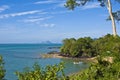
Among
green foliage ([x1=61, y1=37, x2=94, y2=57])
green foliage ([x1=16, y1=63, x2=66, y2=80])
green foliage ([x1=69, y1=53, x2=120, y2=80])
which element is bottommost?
green foliage ([x1=61, y1=37, x2=94, y2=57])

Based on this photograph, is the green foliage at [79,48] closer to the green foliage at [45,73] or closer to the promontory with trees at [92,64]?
the promontory with trees at [92,64]

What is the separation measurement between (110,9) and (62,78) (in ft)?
95.2

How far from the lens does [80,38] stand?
7950 centimetres

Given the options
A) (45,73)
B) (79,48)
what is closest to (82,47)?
(79,48)

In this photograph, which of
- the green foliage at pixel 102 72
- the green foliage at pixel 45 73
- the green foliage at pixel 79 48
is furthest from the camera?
the green foliage at pixel 79 48

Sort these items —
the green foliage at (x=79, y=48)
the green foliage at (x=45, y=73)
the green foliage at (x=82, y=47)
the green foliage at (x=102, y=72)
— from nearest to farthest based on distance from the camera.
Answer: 1. the green foliage at (x=45, y=73)
2. the green foliage at (x=102, y=72)
3. the green foliage at (x=82, y=47)
4. the green foliage at (x=79, y=48)

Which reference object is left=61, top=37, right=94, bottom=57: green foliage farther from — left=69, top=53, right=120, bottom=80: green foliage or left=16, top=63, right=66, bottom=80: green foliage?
left=16, top=63, right=66, bottom=80: green foliage

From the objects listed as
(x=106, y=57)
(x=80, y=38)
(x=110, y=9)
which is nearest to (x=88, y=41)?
(x=80, y=38)

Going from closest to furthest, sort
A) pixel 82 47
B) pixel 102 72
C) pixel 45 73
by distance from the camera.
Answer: pixel 45 73
pixel 102 72
pixel 82 47

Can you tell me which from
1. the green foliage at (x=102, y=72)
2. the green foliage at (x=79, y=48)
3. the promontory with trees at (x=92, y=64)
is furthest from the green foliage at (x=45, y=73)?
the green foliage at (x=79, y=48)

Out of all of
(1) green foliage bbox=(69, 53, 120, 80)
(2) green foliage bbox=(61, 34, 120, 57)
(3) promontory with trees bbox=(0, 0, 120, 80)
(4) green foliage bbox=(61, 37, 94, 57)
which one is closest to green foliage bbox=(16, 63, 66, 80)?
(3) promontory with trees bbox=(0, 0, 120, 80)

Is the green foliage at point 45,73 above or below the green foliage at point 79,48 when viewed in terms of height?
above

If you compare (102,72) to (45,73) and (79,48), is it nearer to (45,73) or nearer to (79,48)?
(45,73)

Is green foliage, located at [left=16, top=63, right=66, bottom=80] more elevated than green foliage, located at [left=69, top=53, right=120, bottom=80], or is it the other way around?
green foliage, located at [left=16, top=63, right=66, bottom=80]
